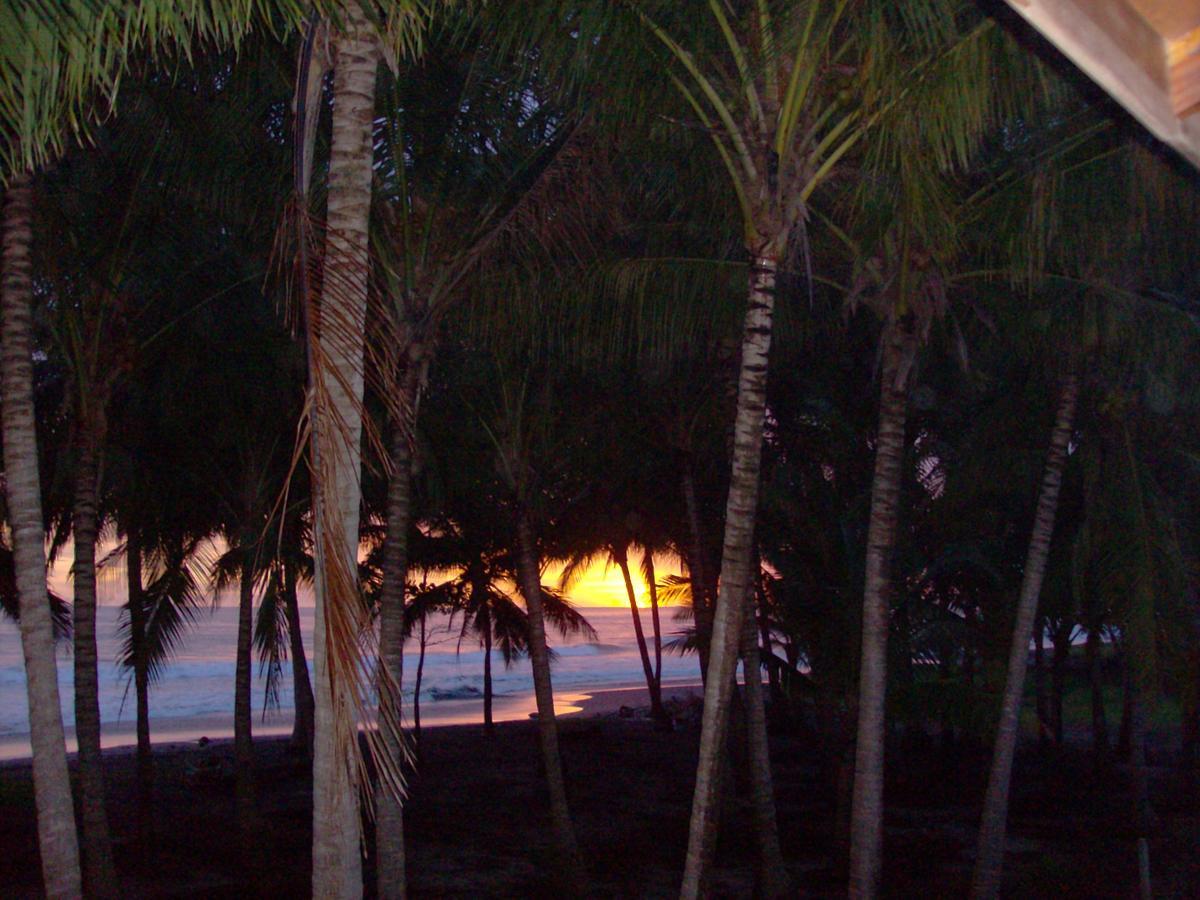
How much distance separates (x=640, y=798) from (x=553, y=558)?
8454 millimetres

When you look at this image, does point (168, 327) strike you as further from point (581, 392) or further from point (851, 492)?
point (851, 492)

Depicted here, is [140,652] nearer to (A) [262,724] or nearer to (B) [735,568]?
(B) [735,568]

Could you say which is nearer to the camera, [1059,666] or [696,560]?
[696,560]

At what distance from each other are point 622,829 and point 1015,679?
7.28 m

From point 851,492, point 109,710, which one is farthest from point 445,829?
point 109,710

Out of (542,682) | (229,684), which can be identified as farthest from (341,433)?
(229,684)

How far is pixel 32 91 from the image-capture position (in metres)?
4.14

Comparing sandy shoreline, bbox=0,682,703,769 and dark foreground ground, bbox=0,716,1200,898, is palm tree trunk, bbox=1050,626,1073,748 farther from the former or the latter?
sandy shoreline, bbox=0,682,703,769

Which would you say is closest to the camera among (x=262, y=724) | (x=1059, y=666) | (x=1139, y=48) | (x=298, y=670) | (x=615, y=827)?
(x=1139, y=48)

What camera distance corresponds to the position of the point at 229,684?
49.1 metres

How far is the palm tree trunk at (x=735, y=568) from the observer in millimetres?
7457

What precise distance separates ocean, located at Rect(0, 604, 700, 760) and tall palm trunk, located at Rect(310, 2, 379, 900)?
15.8 m

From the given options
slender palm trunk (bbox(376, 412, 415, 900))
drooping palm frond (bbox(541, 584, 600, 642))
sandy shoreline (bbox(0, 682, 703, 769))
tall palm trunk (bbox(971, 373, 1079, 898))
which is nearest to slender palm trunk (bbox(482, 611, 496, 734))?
drooping palm frond (bbox(541, 584, 600, 642))

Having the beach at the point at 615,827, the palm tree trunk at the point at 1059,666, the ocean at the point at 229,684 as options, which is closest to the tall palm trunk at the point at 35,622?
the beach at the point at 615,827
